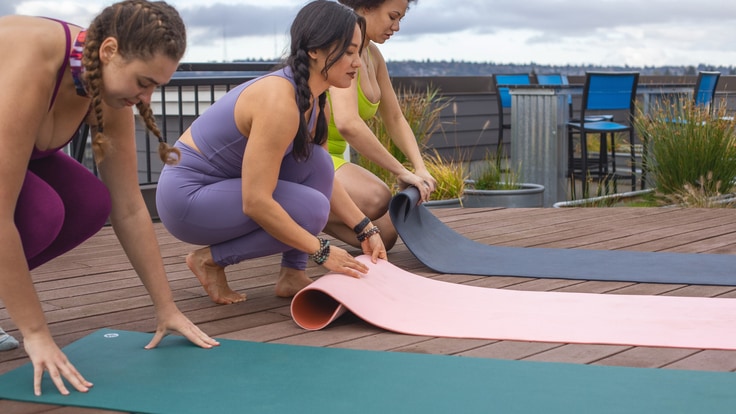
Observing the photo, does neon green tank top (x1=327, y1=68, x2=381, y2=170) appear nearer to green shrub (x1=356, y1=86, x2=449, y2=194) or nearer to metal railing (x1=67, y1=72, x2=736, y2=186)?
green shrub (x1=356, y1=86, x2=449, y2=194)

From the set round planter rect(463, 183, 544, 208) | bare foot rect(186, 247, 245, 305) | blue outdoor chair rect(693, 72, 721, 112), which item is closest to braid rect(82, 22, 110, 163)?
bare foot rect(186, 247, 245, 305)

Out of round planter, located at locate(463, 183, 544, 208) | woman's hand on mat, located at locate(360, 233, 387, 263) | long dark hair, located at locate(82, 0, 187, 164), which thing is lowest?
round planter, located at locate(463, 183, 544, 208)

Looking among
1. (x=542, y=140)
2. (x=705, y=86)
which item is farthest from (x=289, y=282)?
(x=705, y=86)

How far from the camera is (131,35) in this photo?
5.68ft

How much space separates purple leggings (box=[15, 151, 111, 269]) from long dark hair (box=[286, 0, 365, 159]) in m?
0.62

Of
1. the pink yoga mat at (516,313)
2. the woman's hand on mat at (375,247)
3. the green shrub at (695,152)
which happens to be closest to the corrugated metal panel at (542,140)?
the green shrub at (695,152)

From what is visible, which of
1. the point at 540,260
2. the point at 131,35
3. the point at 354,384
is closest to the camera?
the point at 131,35

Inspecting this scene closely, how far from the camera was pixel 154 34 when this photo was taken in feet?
5.70

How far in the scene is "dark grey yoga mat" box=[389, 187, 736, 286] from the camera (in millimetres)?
3043

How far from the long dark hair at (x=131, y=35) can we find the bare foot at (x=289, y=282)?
1.17m

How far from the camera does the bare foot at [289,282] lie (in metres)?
2.84

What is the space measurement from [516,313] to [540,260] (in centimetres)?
86

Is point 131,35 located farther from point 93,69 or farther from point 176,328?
point 176,328

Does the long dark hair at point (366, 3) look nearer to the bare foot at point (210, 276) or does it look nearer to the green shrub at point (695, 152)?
the bare foot at point (210, 276)
